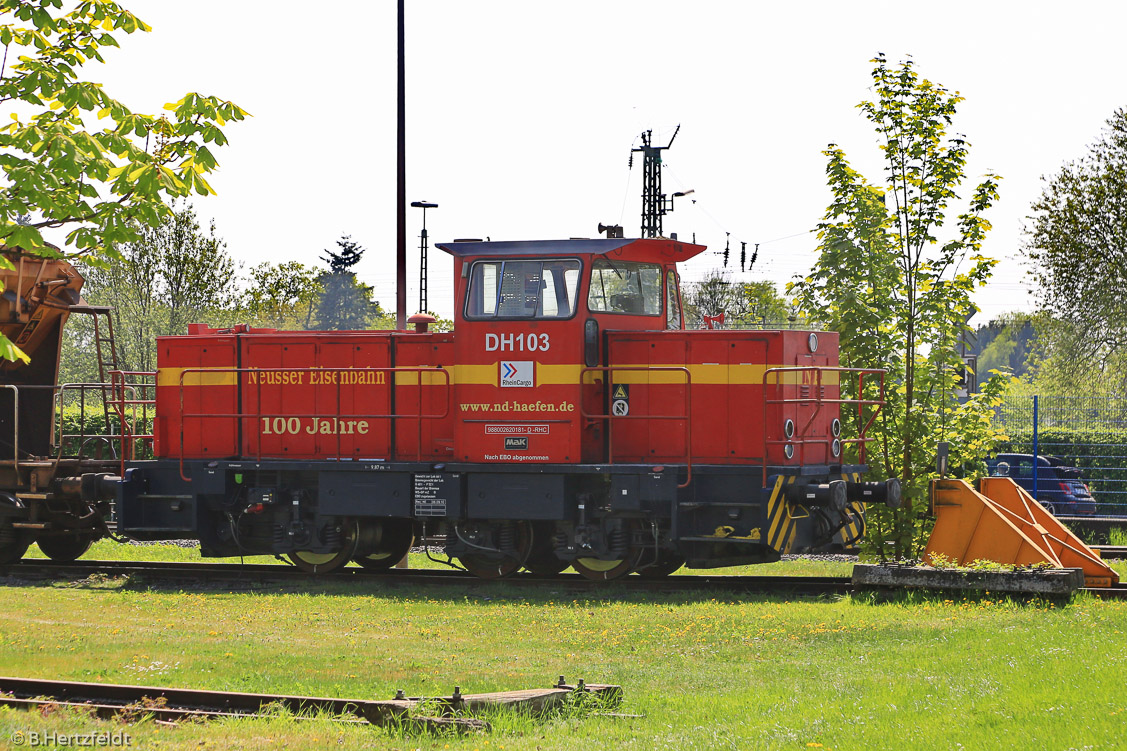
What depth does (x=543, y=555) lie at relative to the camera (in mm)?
14867

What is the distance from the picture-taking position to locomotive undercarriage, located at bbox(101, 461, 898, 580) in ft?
43.1

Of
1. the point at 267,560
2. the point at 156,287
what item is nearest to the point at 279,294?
the point at 156,287

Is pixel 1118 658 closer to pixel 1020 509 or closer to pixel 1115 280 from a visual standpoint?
pixel 1020 509

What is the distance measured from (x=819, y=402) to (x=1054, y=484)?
35.7 feet

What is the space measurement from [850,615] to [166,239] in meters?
28.7

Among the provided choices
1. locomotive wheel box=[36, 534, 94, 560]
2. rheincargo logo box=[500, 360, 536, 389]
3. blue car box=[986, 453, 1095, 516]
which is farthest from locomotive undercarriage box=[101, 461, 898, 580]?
blue car box=[986, 453, 1095, 516]

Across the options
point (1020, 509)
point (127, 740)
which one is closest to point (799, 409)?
point (1020, 509)

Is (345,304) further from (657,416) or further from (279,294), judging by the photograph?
(657,416)

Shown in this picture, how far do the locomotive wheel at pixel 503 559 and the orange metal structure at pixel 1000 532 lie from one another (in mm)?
4705

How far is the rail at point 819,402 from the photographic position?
1291cm

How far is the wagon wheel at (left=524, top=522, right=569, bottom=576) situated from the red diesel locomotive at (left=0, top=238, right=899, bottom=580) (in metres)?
0.03

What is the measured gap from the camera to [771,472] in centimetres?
1304

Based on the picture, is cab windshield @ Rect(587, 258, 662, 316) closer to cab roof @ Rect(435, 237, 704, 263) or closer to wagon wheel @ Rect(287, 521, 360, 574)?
cab roof @ Rect(435, 237, 704, 263)

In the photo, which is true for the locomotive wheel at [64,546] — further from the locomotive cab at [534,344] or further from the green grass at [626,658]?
the locomotive cab at [534,344]
